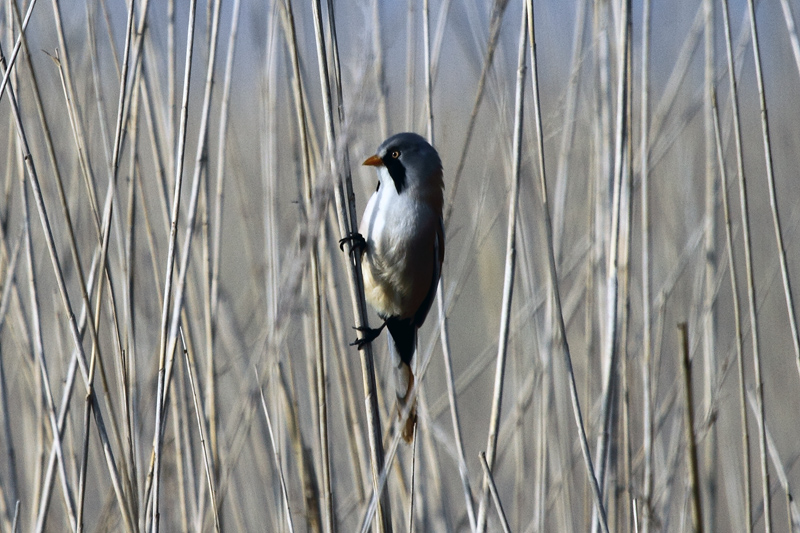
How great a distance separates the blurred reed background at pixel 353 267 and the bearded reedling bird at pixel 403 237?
0.29 feet

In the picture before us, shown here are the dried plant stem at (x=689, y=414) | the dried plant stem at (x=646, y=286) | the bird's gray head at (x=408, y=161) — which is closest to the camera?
the dried plant stem at (x=689, y=414)

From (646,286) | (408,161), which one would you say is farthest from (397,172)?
(646,286)

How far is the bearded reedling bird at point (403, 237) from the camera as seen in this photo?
1.75 meters

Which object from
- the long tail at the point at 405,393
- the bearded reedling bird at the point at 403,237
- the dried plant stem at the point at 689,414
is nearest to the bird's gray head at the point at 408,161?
the bearded reedling bird at the point at 403,237

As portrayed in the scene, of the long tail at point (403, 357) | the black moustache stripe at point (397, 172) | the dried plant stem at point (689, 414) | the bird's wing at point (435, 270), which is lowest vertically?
the dried plant stem at point (689, 414)

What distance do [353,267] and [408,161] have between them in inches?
16.8

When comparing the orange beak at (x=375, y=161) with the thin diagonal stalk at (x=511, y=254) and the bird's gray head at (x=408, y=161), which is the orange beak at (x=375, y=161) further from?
the thin diagonal stalk at (x=511, y=254)

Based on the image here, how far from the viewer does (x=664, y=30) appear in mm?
2686

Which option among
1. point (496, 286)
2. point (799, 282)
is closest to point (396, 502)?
point (496, 286)

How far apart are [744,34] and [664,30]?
795 mm

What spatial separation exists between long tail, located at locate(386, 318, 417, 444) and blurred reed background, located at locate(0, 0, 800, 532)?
11cm

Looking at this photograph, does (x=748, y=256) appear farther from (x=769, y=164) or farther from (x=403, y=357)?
(x=403, y=357)

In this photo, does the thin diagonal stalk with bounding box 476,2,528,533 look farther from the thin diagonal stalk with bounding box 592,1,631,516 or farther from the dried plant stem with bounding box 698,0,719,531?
the dried plant stem with bounding box 698,0,719,531

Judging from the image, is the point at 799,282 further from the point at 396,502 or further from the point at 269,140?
the point at 269,140
